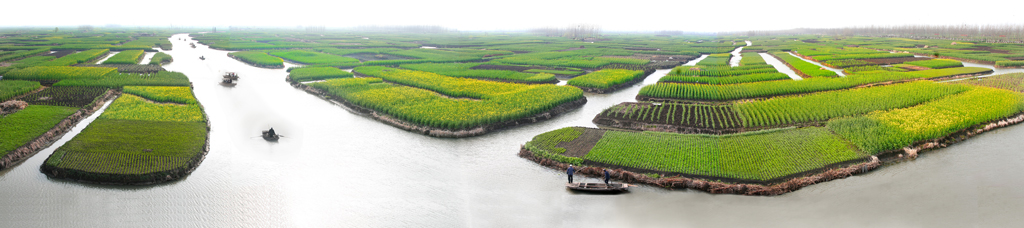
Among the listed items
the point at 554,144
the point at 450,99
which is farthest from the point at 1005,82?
the point at 450,99

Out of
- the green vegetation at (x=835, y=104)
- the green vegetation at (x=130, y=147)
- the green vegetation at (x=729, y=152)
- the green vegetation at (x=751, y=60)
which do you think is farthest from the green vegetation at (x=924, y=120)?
the green vegetation at (x=751, y=60)

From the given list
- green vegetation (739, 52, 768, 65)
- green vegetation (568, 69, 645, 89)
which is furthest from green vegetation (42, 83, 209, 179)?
green vegetation (739, 52, 768, 65)

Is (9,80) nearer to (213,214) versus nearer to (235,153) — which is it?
(235,153)

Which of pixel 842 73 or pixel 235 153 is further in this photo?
pixel 842 73

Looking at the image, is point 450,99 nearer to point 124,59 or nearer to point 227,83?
point 227,83

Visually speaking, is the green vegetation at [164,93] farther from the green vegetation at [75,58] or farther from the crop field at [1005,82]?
the crop field at [1005,82]

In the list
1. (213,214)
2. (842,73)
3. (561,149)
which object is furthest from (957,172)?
(842,73)
